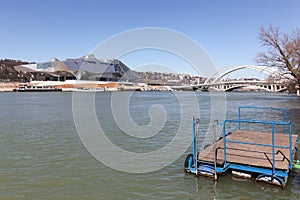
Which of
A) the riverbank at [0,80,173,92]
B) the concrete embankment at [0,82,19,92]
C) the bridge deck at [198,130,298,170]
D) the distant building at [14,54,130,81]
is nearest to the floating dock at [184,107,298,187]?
the bridge deck at [198,130,298,170]

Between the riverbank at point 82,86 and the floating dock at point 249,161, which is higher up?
the riverbank at point 82,86

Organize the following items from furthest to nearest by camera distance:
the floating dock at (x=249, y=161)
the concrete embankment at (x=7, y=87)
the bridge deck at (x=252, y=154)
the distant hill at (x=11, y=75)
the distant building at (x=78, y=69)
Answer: the distant hill at (x=11, y=75) → the distant building at (x=78, y=69) → the concrete embankment at (x=7, y=87) → the bridge deck at (x=252, y=154) → the floating dock at (x=249, y=161)

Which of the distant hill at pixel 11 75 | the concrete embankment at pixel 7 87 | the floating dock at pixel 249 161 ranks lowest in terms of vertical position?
the floating dock at pixel 249 161

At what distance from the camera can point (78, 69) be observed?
155875 mm

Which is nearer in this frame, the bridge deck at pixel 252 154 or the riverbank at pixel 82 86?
the bridge deck at pixel 252 154

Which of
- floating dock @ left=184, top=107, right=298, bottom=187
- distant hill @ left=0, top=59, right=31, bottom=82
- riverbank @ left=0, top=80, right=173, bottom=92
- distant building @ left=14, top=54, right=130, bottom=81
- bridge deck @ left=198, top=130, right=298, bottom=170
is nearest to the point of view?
floating dock @ left=184, top=107, right=298, bottom=187

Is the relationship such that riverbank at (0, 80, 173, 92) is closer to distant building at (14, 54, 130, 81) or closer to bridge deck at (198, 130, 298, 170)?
distant building at (14, 54, 130, 81)

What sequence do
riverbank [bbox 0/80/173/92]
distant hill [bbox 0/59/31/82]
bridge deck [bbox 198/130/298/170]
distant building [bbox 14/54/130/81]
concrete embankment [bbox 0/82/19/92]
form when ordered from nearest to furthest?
bridge deck [bbox 198/130/298/170]
concrete embankment [bbox 0/82/19/92]
riverbank [bbox 0/80/173/92]
distant building [bbox 14/54/130/81]
distant hill [bbox 0/59/31/82]

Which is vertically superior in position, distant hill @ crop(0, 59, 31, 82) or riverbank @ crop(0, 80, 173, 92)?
distant hill @ crop(0, 59, 31, 82)

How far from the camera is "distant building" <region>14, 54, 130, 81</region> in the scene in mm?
155125

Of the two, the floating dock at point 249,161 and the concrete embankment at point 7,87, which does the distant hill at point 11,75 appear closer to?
the concrete embankment at point 7,87

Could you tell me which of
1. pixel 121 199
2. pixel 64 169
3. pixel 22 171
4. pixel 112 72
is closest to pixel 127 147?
pixel 64 169

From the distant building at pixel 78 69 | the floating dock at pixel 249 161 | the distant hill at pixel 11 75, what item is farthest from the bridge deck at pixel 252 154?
the distant hill at pixel 11 75

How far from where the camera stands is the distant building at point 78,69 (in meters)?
155
